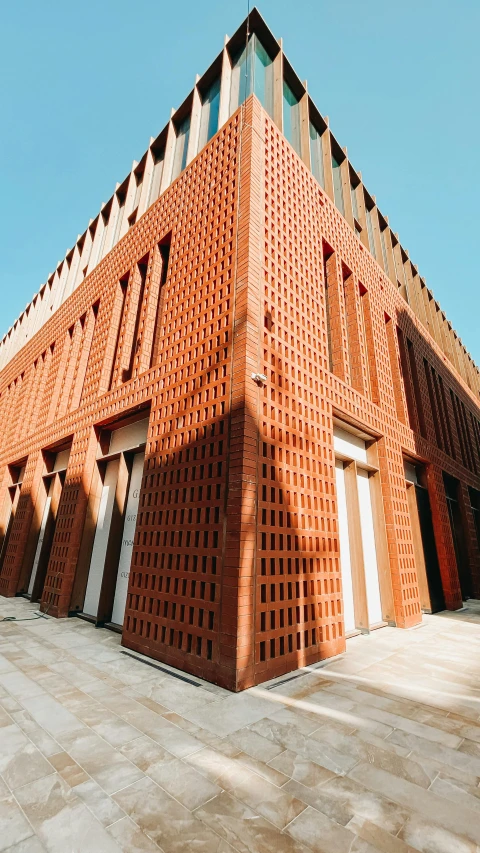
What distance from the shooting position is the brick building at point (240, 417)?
4383 mm

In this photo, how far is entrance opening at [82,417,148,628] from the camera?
6469 millimetres

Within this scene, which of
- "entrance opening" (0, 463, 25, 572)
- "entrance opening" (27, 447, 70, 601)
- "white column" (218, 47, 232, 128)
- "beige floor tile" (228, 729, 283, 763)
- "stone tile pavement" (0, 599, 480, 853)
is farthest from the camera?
"entrance opening" (0, 463, 25, 572)

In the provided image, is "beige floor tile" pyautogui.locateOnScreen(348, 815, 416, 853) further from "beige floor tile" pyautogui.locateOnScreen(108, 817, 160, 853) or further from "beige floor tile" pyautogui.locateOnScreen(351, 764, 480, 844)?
"beige floor tile" pyautogui.locateOnScreen(108, 817, 160, 853)

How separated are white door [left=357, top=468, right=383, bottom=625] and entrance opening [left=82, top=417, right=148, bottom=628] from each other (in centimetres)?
430

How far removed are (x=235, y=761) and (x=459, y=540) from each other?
11683mm

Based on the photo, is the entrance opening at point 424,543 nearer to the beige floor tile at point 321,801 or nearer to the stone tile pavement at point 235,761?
the stone tile pavement at point 235,761

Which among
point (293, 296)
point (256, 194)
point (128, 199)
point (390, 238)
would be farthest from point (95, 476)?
point (390, 238)

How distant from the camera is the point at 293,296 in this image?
19.3ft

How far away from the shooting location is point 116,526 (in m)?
6.87

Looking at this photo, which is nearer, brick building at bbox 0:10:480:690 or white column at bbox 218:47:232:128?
brick building at bbox 0:10:480:690

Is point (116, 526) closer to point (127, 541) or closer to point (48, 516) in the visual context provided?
point (127, 541)

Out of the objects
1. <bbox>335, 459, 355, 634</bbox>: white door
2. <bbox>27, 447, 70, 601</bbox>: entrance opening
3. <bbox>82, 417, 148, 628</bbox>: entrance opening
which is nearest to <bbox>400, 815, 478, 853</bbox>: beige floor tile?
<bbox>335, 459, 355, 634</bbox>: white door

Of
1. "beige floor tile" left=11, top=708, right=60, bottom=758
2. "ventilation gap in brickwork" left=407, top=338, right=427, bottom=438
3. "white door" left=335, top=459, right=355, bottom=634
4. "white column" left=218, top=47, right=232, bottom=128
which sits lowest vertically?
"beige floor tile" left=11, top=708, right=60, bottom=758

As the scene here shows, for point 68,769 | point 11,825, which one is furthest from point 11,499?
point 11,825
